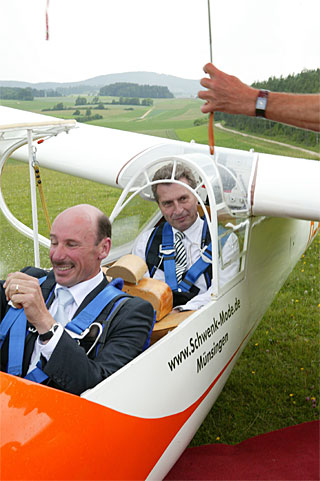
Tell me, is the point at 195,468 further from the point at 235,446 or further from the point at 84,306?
the point at 84,306

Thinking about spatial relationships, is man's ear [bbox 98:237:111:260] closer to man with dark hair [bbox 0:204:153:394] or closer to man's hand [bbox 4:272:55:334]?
man with dark hair [bbox 0:204:153:394]

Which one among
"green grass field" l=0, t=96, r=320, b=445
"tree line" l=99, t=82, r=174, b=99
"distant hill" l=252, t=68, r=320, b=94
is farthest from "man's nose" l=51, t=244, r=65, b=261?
"tree line" l=99, t=82, r=174, b=99

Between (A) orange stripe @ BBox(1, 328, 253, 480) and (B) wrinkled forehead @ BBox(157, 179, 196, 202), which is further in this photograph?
(B) wrinkled forehead @ BBox(157, 179, 196, 202)

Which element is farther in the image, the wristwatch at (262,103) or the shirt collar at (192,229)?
the shirt collar at (192,229)

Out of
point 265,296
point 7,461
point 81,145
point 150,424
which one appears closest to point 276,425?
point 265,296

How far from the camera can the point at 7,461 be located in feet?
5.33

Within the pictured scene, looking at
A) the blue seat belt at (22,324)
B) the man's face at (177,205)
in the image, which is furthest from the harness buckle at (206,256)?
the blue seat belt at (22,324)

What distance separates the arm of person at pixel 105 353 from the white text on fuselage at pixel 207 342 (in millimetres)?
329

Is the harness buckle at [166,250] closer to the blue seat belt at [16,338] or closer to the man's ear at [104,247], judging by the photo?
the man's ear at [104,247]

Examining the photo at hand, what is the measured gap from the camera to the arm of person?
6.49ft

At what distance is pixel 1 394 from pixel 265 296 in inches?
124

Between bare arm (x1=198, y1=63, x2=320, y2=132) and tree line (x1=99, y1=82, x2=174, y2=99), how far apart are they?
2051cm

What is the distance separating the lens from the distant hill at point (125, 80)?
20.8 meters

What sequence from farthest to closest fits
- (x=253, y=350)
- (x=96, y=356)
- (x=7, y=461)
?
1. (x=253, y=350)
2. (x=96, y=356)
3. (x=7, y=461)
